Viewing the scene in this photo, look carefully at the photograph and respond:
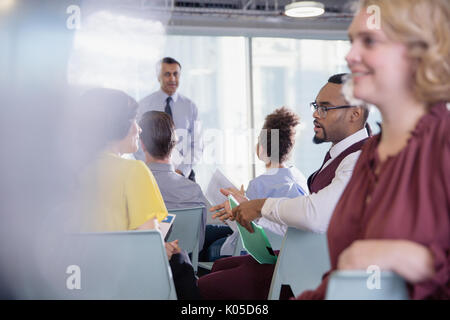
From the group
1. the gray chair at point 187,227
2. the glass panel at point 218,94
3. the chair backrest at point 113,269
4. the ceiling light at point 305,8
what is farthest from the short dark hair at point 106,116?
the glass panel at point 218,94

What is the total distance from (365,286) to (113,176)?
3.38 ft

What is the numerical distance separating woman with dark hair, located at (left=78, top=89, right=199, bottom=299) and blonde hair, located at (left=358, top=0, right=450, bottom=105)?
1.04 metres

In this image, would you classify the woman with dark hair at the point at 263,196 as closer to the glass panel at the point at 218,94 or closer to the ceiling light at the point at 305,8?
the ceiling light at the point at 305,8

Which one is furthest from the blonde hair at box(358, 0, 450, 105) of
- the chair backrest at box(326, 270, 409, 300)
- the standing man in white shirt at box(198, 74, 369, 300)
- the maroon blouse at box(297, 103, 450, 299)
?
the standing man in white shirt at box(198, 74, 369, 300)

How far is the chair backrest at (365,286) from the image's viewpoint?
984mm

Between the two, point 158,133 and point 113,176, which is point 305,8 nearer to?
point 158,133

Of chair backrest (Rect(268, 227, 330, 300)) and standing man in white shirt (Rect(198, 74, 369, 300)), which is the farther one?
standing man in white shirt (Rect(198, 74, 369, 300))

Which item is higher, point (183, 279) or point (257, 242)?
point (257, 242)

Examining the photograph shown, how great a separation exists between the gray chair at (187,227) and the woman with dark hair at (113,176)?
2.57ft

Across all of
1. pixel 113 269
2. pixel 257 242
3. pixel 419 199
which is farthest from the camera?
pixel 257 242

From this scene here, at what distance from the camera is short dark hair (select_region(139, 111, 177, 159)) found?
9.29 ft

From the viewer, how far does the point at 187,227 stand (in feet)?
8.99

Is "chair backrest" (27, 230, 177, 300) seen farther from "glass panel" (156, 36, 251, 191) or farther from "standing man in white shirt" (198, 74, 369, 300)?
"glass panel" (156, 36, 251, 191)

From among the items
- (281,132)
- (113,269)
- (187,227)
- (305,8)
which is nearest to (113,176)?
(113,269)
